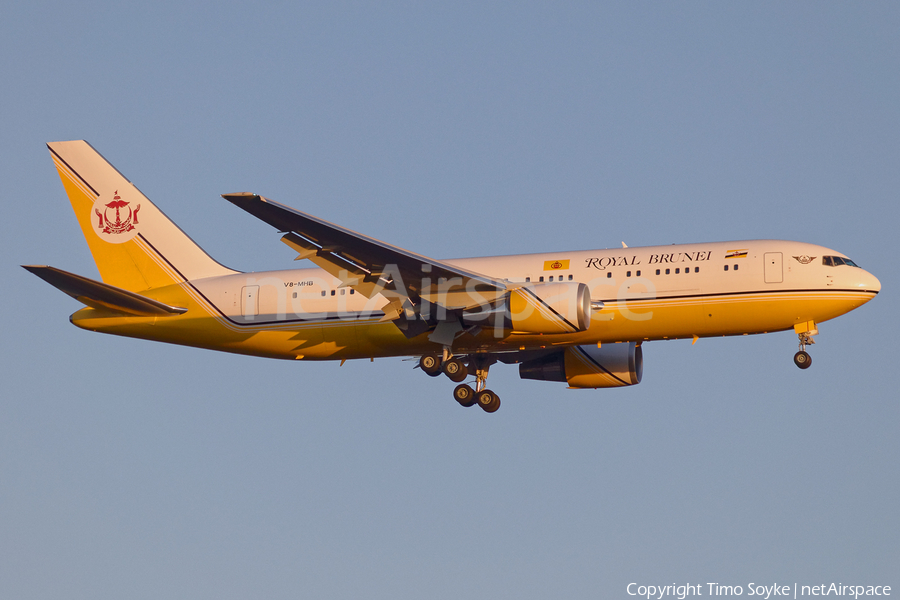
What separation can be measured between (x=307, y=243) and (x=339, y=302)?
5.38 meters

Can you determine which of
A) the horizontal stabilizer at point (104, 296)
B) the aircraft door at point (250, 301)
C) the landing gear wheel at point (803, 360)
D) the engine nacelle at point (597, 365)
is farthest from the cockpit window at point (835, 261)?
the horizontal stabilizer at point (104, 296)

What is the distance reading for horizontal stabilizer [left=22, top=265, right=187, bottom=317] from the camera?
36.2 meters

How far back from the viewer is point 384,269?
116 feet

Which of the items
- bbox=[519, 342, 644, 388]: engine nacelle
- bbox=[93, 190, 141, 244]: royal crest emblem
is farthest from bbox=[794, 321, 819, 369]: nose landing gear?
bbox=[93, 190, 141, 244]: royal crest emblem

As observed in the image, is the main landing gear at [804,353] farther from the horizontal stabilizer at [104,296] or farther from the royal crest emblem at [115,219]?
the royal crest emblem at [115,219]

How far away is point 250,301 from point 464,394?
27.9ft

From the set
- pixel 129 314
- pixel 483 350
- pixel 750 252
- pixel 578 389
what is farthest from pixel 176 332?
pixel 750 252

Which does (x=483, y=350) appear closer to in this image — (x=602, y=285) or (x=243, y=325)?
(x=602, y=285)

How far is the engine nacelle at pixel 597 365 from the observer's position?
41.3 m

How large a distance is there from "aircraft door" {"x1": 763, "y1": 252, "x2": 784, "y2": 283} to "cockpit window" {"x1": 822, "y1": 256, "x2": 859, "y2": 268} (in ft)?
5.16

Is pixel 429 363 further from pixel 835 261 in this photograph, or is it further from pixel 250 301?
pixel 835 261

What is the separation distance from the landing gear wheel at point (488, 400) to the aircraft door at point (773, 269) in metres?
11.0

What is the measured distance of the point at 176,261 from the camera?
41812 millimetres

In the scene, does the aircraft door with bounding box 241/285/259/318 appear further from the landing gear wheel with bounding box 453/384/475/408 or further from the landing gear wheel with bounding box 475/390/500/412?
the landing gear wheel with bounding box 475/390/500/412
